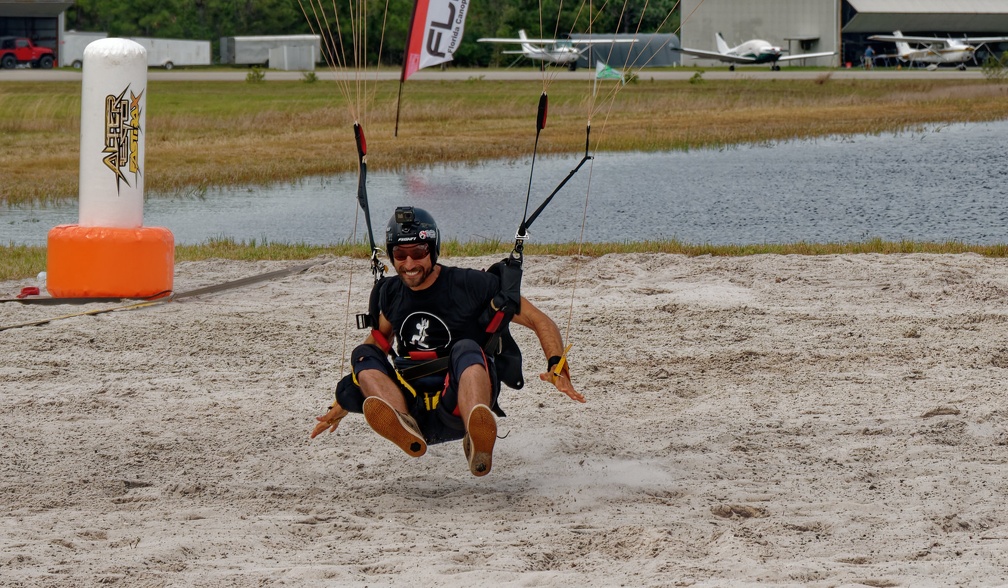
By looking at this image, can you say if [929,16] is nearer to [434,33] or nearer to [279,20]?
[279,20]

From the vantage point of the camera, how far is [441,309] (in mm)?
6230

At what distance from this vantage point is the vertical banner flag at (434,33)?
2727 cm

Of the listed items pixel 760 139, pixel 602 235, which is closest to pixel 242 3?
pixel 760 139

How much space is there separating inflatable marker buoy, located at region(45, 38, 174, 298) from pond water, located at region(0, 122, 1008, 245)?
456 cm

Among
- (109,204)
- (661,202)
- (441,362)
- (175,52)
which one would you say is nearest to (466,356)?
(441,362)

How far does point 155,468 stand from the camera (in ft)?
21.9

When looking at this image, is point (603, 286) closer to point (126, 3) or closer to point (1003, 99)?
point (1003, 99)

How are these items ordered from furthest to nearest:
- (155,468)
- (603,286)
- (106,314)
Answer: (603,286) → (106,314) → (155,468)

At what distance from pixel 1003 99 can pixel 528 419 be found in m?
41.3

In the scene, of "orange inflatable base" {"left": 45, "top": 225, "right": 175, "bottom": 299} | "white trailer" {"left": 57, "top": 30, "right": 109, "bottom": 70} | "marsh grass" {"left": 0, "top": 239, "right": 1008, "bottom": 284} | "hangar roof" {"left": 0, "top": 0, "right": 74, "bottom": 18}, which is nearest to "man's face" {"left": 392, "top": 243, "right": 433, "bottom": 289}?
"orange inflatable base" {"left": 45, "top": 225, "right": 175, "bottom": 299}

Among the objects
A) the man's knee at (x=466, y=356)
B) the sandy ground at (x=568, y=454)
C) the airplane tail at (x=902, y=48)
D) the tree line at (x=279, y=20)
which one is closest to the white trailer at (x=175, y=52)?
the tree line at (x=279, y=20)

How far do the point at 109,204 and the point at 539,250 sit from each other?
193 inches

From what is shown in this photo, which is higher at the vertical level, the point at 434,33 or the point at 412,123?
the point at 434,33

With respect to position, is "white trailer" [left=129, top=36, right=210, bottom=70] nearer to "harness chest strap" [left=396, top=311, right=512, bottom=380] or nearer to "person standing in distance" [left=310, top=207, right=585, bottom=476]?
"person standing in distance" [left=310, top=207, right=585, bottom=476]
